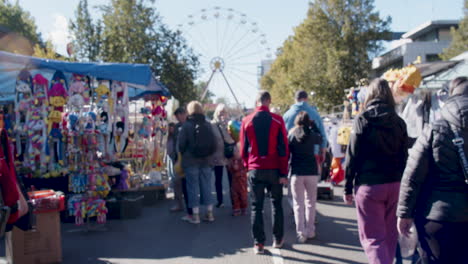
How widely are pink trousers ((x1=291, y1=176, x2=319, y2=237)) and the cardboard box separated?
2.88 meters

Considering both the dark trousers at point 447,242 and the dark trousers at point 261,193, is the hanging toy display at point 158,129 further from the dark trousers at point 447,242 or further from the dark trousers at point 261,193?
the dark trousers at point 447,242

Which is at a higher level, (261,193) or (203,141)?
(203,141)

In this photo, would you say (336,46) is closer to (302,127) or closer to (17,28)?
(17,28)

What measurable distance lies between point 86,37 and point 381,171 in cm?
2006

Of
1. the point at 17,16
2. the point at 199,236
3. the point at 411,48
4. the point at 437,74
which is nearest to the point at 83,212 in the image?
the point at 199,236

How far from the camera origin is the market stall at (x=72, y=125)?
686 cm

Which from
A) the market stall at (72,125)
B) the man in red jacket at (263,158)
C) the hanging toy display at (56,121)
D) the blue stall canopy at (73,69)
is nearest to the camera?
the man in red jacket at (263,158)

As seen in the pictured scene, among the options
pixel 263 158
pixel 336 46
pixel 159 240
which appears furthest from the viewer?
pixel 336 46

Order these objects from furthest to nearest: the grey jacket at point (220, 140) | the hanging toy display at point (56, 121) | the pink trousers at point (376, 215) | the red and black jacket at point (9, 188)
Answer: the hanging toy display at point (56, 121) < the grey jacket at point (220, 140) < the pink trousers at point (376, 215) < the red and black jacket at point (9, 188)

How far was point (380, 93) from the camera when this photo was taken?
12.3 feet

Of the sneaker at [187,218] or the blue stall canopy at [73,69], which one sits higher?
the blue stall canopy at [73,69]

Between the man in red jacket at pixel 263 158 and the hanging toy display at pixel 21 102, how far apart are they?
4.18m

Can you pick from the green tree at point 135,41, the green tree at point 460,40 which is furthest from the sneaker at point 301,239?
the green tree at point 460,40

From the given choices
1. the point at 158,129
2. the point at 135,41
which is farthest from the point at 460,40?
the point at 158,129
